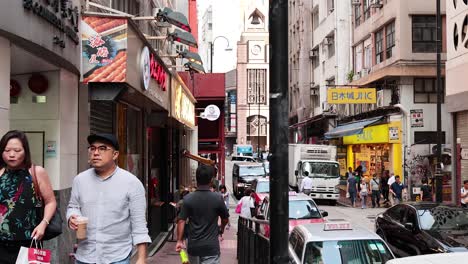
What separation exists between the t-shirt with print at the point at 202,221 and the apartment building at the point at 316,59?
36.6 meters

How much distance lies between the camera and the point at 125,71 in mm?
9164

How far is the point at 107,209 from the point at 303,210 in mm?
10159

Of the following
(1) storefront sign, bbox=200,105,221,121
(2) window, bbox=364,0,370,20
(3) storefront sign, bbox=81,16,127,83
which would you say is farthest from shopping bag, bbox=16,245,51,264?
(2) window, bbox=364,0,370,20

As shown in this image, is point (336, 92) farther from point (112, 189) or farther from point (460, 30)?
point (112, 189)

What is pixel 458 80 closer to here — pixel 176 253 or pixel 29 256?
pixel 176 253

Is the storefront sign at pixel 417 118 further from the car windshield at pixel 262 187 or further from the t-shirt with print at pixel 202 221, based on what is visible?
the t-shirt with print at pixel 202 221

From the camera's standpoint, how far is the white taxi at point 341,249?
28.8 feet

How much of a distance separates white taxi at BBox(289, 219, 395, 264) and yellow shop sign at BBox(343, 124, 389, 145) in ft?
79.8

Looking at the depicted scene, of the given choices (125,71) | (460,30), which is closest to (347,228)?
(125,71)

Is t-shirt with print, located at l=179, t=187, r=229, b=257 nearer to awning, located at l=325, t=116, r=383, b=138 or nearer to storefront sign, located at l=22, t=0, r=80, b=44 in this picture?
storefront sign, located at l=22, t=0, r=80, b=44

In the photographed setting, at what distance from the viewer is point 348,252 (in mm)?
8859

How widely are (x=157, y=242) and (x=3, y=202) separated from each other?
11665mm

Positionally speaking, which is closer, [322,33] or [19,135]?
[19,135]

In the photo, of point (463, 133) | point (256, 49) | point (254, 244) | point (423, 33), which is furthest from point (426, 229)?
point (256, 49)
